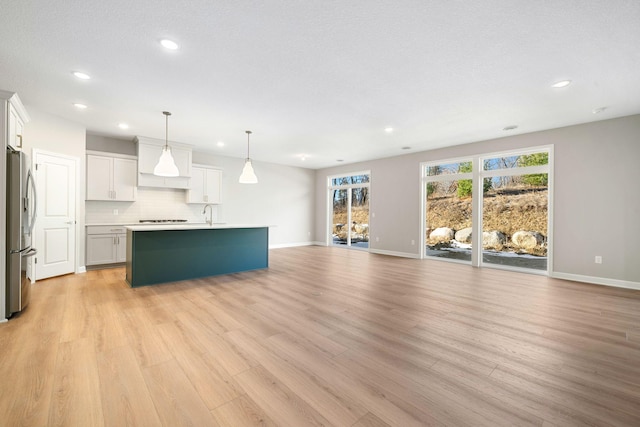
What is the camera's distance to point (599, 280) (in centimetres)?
461

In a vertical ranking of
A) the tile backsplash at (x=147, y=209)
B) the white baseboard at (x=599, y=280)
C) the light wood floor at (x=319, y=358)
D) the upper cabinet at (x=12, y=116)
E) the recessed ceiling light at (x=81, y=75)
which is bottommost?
the light wood floor at (x=319, y=358)

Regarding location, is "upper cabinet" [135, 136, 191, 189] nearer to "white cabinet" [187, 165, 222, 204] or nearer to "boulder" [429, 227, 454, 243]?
"white cabinet" [187, 165, 222, 204]

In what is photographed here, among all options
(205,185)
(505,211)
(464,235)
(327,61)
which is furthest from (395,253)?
(327,61)

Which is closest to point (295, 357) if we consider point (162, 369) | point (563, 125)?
point (162, 369)

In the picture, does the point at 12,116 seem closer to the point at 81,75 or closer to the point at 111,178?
the point at 81,75

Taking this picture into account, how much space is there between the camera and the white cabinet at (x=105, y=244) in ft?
17.1

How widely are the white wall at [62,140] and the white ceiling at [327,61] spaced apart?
0.68 ft

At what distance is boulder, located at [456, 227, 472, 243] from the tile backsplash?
21.0 ft

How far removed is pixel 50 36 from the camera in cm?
247

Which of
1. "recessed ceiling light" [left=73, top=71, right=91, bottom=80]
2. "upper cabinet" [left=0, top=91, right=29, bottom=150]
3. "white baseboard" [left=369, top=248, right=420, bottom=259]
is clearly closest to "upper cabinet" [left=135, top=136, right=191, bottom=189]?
"upper cabinet" [left=0, top=91, right=29, bottom=150]

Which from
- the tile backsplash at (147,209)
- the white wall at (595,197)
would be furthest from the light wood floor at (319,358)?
the tile backsplash at (147,209)

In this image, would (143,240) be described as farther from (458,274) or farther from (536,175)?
(536,175)

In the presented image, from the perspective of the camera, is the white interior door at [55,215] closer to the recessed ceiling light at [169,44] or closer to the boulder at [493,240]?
the recessed ceiling light at [169,44]

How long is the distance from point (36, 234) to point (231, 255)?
2982 mm
